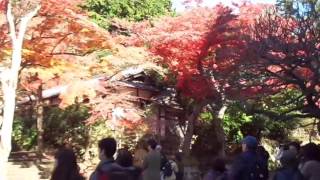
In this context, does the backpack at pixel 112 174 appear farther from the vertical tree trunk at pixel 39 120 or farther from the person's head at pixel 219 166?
the vertical tree trunk at pixel 39 120

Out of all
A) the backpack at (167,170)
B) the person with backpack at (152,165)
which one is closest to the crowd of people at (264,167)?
the person with backpack at (152,165)

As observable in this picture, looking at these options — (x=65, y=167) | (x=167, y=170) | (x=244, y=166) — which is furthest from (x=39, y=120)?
(x=65, y=167)

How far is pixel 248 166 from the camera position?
6078 millimetres

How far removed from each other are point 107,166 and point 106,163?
4cm

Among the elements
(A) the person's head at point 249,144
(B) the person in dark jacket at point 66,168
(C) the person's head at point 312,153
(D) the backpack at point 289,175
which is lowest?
(D) the backpack at point 289,175

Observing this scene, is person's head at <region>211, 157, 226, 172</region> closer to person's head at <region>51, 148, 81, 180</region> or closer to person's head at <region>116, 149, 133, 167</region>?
person's head at <region>116, 149, 133, 167</region>

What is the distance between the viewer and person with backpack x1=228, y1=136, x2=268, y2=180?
19.9 feet

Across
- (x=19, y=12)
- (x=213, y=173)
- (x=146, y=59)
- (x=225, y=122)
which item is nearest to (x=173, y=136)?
(x=225, y=122)

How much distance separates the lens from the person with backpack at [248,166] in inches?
239

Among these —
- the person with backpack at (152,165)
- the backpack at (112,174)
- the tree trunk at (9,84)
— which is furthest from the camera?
the tree trunk at (9,84)

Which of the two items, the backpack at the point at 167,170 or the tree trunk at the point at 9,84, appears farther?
the tree trunk at the point at 9,84

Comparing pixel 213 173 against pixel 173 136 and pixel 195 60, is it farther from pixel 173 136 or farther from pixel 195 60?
pixel 173 136

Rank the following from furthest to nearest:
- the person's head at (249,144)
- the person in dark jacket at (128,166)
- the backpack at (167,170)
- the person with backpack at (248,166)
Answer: the backpack at (167,170), the person's head at (249,144), the person with backpack at (248,166), the person in dark jacket at (128,166)

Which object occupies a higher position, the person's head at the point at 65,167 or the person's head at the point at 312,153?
the person's head at the point at 312,153
